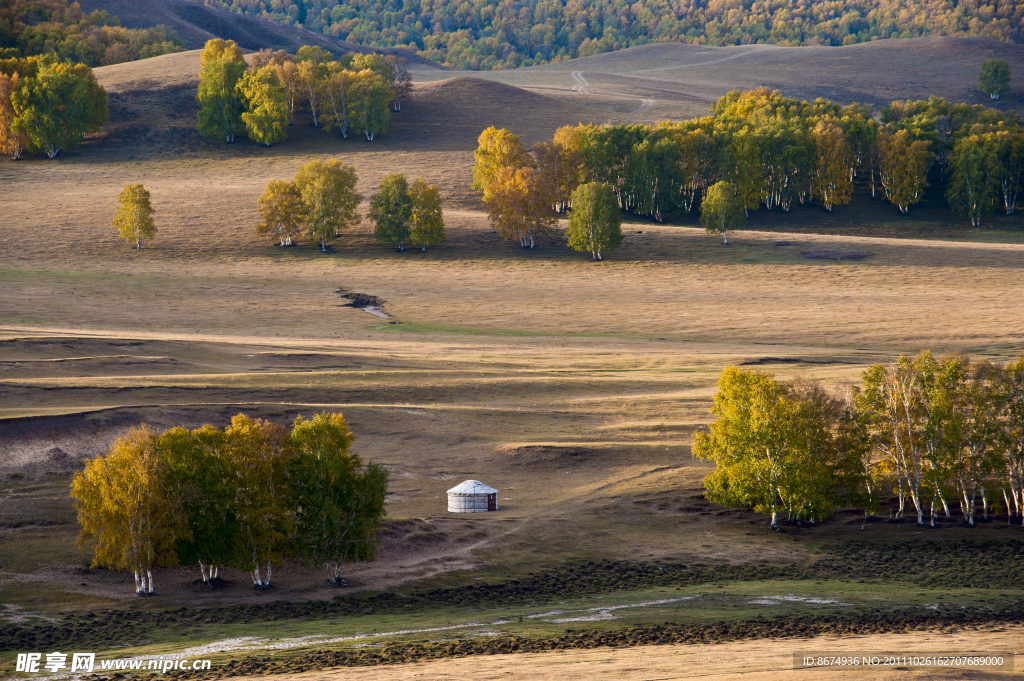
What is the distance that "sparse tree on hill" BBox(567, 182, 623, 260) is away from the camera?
298 ft

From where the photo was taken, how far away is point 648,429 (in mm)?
45594

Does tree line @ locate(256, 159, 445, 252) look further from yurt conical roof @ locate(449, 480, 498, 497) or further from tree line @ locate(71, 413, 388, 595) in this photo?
tree line @ locate(71, 413, 388, 595)

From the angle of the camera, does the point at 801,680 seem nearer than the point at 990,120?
Yes

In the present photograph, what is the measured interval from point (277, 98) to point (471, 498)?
10047 cm

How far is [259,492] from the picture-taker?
1224 inches

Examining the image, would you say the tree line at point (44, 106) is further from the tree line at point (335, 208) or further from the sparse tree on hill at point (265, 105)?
the tree line at point (335, 208)

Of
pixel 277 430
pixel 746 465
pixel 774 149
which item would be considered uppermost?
pixel 774 149

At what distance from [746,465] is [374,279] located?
5057 centimetres

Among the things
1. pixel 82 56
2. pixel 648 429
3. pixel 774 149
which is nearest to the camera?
pixel 648 429

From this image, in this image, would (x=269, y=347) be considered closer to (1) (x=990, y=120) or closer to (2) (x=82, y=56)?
(1) (x=990, y=120)

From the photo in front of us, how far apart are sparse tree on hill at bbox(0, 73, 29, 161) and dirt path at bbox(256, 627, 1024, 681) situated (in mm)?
115013

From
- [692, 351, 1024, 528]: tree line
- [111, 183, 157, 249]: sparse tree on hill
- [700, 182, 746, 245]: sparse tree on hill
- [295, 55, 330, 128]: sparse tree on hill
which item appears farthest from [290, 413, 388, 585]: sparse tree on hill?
[295, 55, 330, 128]: sparse tree on hill

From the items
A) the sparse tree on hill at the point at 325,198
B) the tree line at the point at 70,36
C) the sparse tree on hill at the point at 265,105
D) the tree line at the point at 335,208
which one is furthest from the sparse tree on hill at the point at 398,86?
the tree line at the point at 70,36

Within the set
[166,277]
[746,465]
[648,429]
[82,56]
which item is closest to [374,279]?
[166,277]
